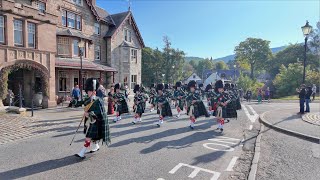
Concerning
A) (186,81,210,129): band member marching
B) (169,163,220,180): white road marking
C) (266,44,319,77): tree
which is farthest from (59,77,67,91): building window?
(266,44,319,77): tree

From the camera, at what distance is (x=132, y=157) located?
20.4 feet

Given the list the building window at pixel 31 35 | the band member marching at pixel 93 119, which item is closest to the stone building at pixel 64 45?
the building window at pixel 31 35

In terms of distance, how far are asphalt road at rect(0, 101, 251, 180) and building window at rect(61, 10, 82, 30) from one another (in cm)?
1815

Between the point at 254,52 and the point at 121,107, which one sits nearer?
the point at 121,107

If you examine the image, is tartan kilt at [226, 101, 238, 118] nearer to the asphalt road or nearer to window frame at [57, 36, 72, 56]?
the asphalt road

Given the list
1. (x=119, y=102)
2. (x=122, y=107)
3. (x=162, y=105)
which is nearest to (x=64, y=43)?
(x=119, y=102)

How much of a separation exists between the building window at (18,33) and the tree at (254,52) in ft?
238

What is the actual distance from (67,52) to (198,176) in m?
22.0

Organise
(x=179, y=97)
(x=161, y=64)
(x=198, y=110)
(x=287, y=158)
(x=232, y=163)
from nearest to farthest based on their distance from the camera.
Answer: (x=232, y=163) → (x=287, y=158) → (x=198, y=110) → (x=179, y=97) → (x=161, y=64)

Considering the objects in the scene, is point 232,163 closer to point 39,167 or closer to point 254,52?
point 39,167

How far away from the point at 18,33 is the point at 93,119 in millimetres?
12764

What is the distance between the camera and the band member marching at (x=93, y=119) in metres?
6.07

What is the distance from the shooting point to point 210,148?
7.18 m

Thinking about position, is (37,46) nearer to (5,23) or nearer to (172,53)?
(5,23)
